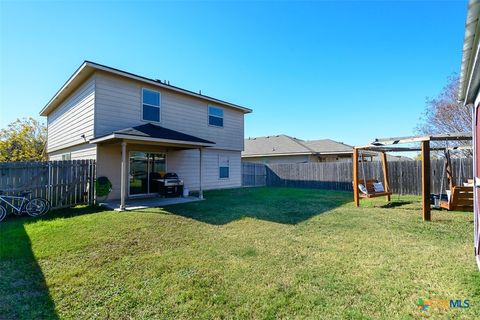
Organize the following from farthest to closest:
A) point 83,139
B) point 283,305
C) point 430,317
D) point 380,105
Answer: point 380,105 < point 83,139 < point 283,305 < point 430,317

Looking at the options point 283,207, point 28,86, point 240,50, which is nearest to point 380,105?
point 240,50

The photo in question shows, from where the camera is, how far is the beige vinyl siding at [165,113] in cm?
927

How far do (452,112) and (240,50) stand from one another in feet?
44.6

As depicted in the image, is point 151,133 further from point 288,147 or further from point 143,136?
point 288,147

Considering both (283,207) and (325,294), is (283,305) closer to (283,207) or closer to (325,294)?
(325,294)

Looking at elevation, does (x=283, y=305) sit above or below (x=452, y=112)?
below

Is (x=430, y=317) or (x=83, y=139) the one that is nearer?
(x=430, y=317)

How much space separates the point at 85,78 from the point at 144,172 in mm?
4708

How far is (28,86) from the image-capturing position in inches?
479

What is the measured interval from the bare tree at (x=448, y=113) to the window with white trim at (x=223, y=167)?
13802 millimetres

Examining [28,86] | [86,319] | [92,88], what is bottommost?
[86,319]

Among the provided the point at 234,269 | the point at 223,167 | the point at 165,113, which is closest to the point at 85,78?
the point at 165,113

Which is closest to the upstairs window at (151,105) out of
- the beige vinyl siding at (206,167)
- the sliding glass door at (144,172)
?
the sliding glass door at (144,172)

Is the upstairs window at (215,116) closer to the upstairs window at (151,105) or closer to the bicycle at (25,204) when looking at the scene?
the upstairs window at (151,105)
